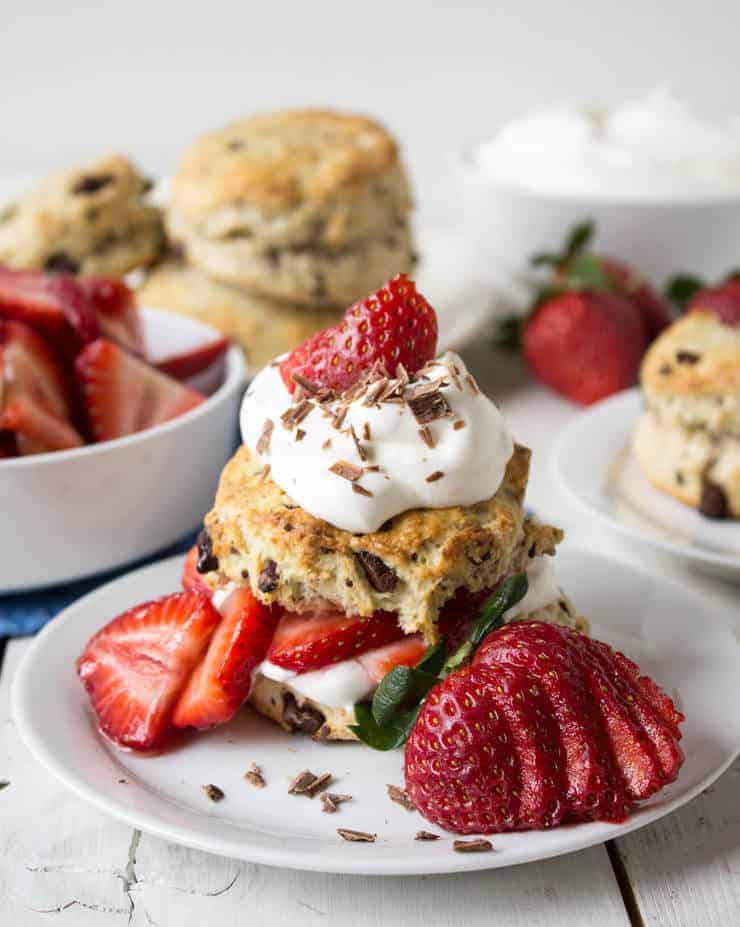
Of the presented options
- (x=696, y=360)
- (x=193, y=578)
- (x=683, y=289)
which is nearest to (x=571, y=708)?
(x=193, y=578)

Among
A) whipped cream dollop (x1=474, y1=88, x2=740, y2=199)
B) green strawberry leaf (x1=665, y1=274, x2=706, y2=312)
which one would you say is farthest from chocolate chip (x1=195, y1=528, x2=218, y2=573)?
whipped cream dollop (x1=474, y1=88, x2=740, y2=199)

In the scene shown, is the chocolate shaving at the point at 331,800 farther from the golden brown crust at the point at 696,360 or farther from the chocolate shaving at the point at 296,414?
the golden brown crust at the point at 696,360

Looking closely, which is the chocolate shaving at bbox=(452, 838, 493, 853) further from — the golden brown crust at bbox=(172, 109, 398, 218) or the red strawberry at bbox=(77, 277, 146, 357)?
the golden brown crust at bbox=(172, 109, 398, 218)

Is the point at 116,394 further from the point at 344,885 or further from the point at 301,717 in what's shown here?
the point at 344,885

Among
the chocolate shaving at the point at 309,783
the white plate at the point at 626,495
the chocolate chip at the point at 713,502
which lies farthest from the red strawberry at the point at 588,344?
the chocolate shaving at the point at 309,783

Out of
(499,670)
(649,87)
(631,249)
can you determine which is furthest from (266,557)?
(649,87)
